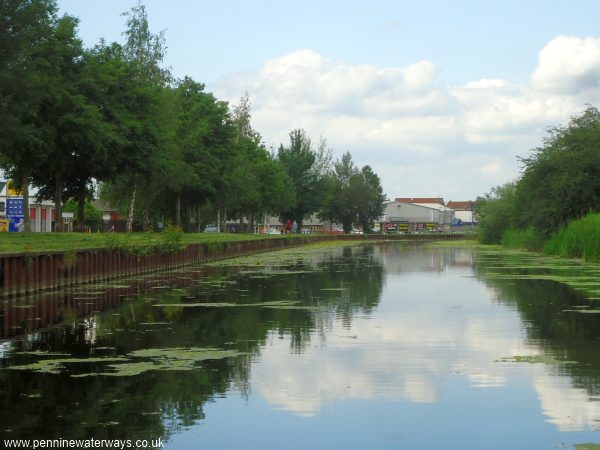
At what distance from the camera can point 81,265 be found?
125ft

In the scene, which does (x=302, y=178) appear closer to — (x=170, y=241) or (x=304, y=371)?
(x=170, y=241)

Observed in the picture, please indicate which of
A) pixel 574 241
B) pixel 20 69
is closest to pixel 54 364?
pixel 20 69

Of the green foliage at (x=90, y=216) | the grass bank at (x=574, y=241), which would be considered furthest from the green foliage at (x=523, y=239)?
the green foliage at (x=90, y=216)

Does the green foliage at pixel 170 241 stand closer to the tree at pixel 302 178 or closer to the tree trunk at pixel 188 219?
the tree trunk at pixel 188 219

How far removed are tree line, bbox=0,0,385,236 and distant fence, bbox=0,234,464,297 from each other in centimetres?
708

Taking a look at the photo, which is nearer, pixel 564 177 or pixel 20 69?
pixel 20 69

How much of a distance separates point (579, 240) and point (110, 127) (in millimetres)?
29421

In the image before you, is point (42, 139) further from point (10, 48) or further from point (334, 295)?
point (334, 295)

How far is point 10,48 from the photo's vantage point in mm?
43500

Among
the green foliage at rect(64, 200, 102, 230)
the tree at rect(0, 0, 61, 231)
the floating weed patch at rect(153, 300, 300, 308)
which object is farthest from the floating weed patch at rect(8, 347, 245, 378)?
the green foliage at rect(64, 200, 102, 230)

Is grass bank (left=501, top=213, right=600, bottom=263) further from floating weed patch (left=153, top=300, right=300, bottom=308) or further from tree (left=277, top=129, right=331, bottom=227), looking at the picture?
tree (left=277, top=129, right=331, bottom=227)

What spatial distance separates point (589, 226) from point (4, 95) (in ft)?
110

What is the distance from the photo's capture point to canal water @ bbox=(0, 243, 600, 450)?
37.2 feet

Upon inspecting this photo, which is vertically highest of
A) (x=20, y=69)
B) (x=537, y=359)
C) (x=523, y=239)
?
(x=20, y=69)
